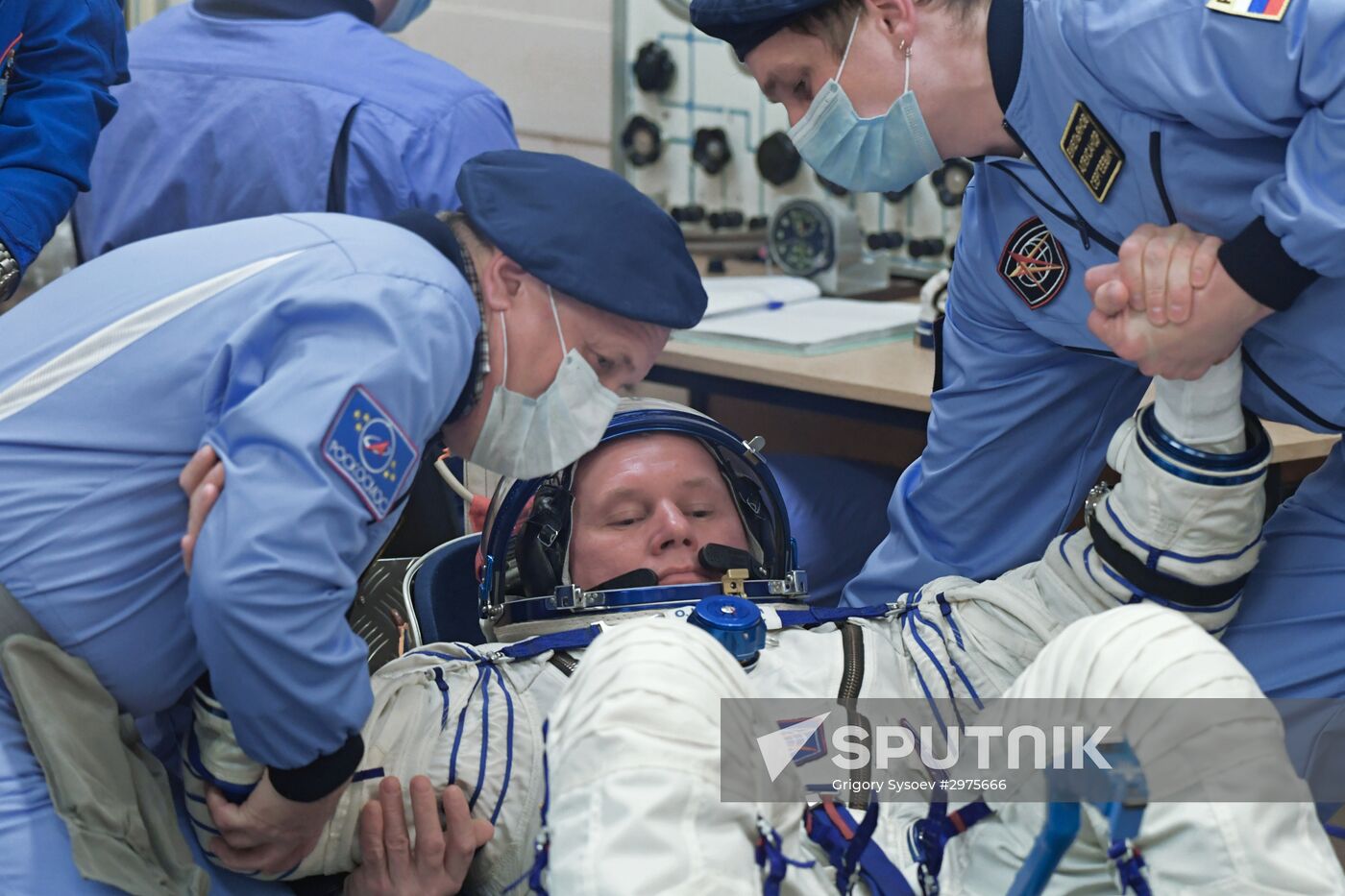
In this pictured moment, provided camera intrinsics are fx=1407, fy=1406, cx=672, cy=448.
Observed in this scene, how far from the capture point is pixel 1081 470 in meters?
2.00

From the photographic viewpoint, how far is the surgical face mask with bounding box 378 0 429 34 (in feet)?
8.95

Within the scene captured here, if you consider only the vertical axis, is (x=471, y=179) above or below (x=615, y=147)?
above

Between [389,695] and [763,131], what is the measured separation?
8.76 feet

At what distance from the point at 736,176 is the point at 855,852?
305 centimetres

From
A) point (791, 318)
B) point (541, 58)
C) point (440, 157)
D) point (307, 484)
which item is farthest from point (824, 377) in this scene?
point (541, 58)

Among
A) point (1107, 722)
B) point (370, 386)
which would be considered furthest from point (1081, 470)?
point (370, 386)

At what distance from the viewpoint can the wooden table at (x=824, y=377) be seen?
265 centimetres

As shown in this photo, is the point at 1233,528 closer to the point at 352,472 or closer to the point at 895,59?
the point at 895,59

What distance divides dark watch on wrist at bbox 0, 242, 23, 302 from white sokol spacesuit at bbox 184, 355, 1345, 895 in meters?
0.72

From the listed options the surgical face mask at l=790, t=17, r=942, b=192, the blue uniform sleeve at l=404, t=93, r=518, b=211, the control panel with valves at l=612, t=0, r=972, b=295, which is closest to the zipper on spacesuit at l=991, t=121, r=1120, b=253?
the surgical face mask at l=790, t=17, r=942, b=192

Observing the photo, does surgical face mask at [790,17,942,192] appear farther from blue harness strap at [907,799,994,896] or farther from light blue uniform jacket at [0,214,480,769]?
blue harness strap at [907,799,994,896]

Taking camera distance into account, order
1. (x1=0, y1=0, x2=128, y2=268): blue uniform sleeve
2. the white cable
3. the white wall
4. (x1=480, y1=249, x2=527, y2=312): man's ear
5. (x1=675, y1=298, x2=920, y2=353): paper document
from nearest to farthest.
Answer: (x1=480, y1=249, x2=527, y2=312): man's ear → (x1=0, y1=0, x2=128, y2=268): blue uniform sleeve → the white cable → (x1=675, y1=298, x2=920, y2=353): paper document → the white wall

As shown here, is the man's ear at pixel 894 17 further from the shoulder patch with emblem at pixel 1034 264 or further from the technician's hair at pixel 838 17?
the shoulder patch with emblem at pixel 1034 264

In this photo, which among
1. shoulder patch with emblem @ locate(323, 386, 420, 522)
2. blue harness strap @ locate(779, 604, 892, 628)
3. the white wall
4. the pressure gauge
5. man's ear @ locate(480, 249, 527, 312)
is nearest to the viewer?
shoulder patch with emblem @ locate(323, 386, 420, 522)
